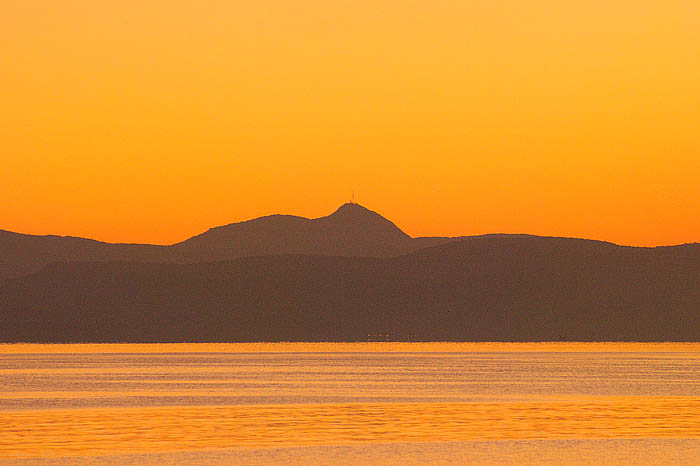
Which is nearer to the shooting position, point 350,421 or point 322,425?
point 322,425

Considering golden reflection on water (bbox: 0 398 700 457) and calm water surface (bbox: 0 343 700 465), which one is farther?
golden reflection on water (bbox: 0 398 700 457)

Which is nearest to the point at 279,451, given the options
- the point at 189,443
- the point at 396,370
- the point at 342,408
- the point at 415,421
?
the point at 189,443

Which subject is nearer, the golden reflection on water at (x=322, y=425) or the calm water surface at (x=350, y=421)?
the calm water surface at (x=350, y=421)

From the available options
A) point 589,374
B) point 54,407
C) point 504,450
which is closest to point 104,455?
point 504,450

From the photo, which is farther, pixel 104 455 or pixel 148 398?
pixel 148 398

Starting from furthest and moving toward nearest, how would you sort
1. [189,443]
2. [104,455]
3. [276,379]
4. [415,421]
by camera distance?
[276,379]
[415,421]
[189,443]
[104,455]

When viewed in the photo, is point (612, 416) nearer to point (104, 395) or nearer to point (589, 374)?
point (104, 395)

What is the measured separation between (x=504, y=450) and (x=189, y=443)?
8.88 meters

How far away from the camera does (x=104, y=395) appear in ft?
198

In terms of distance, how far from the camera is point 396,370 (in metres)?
98.1

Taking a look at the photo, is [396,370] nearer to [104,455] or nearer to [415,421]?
[415,421]

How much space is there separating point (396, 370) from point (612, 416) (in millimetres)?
50820

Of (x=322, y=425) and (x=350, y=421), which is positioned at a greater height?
(x=350, y=421)

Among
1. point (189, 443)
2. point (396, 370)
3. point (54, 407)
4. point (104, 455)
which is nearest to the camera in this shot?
point (104, 455)
